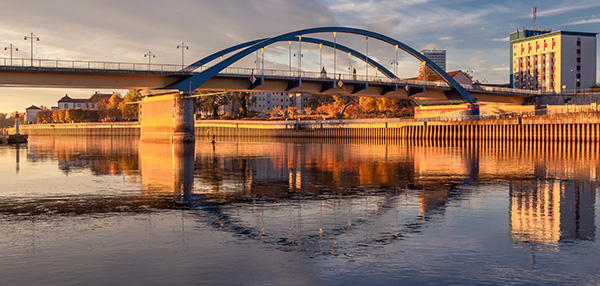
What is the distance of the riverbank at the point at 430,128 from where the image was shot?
85.3 m

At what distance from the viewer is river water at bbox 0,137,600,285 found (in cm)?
1130

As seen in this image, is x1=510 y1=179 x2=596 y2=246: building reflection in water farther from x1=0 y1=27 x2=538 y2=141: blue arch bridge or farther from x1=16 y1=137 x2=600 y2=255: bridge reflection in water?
x1=0 y1=27 x2=538 y2=141: blue arch bridge

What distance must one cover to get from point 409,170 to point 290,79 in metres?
58.6

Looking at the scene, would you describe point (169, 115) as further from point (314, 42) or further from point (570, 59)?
point (570, 59)

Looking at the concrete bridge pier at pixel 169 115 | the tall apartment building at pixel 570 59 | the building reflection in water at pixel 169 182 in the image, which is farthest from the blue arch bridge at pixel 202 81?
the tall apartment building at pixel 570 59

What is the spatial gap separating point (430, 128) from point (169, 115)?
166 feet

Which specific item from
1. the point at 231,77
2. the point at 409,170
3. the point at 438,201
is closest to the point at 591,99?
the point at 231,77

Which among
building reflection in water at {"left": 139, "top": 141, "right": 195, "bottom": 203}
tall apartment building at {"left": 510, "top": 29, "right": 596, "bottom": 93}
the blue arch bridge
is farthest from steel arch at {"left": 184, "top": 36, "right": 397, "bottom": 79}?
tall apartment building at {"left": 510, "top": 29, "right": 596, "bottom": 93}

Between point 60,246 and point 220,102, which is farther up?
point 220,102

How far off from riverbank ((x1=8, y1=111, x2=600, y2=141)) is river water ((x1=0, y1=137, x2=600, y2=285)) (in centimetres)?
6258

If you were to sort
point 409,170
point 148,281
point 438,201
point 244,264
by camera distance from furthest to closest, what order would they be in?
point 409,170
point 438,201
point 244,264
point 148,281

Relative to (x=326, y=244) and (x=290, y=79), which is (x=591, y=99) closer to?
(x=290, y=79)

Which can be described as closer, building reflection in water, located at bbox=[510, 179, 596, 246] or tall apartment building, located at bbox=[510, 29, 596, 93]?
building reflection in water, located at bbox=[510, 179, 596, 246]

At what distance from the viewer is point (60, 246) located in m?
13.7
